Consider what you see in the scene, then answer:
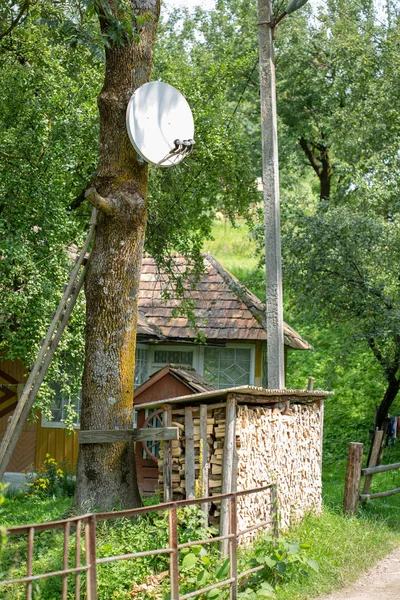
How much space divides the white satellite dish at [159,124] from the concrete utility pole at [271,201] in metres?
1.95

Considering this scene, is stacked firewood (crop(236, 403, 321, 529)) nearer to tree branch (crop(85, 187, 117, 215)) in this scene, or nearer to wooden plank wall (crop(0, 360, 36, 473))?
tree branch (crop(85, 187, 117, 215))

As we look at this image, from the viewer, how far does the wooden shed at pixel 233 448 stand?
8.78 m

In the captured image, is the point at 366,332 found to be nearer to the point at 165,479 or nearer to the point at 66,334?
the point at 66,334

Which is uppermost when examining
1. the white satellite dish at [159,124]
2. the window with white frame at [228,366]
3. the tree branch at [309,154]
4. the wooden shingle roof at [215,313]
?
the tree branch at [309,154]

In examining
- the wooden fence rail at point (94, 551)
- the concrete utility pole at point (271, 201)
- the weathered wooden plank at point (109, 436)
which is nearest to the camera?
the wooden fence rail at point (94, 551)

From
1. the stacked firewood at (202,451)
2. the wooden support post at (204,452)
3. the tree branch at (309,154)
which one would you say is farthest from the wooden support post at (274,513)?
the tree branch at (309,154)

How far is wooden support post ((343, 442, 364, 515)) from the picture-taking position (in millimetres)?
11922

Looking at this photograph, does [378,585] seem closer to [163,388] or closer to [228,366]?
[163,388]

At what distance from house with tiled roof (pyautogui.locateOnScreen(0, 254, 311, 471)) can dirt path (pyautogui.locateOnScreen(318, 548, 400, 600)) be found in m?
7.88

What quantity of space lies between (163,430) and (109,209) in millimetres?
2469

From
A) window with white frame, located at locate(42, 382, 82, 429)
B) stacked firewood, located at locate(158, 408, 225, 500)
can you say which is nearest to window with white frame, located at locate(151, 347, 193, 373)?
window with white frame, located at locate(42, 382, 82, 429)

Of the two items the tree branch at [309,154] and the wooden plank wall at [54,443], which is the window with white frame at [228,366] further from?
the tree branch at [309,154]

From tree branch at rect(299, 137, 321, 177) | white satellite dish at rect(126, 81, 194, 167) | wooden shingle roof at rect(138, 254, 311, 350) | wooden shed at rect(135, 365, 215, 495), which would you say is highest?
tree branch at rect(299, 137, 321, 177)

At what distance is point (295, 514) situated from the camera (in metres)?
10.5
